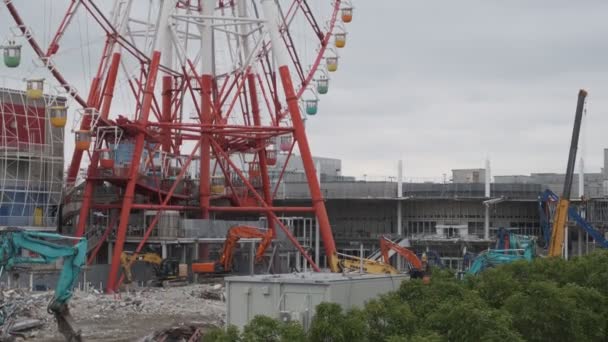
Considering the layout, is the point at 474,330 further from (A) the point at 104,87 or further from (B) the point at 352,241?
(B) the point at 352,241

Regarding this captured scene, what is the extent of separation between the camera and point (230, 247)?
6097 cm

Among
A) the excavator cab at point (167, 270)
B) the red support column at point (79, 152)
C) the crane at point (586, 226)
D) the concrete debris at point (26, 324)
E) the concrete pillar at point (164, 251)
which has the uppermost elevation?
the red support column at point (79, 152)

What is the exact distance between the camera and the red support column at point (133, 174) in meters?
56.7

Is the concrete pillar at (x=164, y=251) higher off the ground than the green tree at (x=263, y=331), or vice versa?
the concrete pillar at (x=164, y=251)

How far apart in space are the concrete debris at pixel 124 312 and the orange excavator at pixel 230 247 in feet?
5.75

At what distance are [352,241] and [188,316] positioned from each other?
47.6m

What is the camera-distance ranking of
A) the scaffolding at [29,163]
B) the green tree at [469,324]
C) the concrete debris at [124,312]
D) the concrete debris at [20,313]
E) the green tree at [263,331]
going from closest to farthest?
the green tree at [263,331] → the green tree at [469,324] → the concrete debris at [20,313] → the concrete debris at [124,312] → the scaffolding at [29,163]

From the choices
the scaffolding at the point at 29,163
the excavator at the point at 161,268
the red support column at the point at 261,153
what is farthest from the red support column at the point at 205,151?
the scaffolding at the point at 29,163

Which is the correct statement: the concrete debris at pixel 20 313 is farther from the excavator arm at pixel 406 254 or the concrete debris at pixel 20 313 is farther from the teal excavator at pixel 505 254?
the teal excavator at pixel 505 254

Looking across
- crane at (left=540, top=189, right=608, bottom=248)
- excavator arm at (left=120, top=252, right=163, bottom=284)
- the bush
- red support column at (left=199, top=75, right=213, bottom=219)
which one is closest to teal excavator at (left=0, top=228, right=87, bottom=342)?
the bush

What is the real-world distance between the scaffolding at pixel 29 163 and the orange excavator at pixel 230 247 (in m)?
10.5

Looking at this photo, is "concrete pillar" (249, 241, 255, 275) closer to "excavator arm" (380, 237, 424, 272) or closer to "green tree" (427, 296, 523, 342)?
"excavator arm" (380, 237, 424, 272)

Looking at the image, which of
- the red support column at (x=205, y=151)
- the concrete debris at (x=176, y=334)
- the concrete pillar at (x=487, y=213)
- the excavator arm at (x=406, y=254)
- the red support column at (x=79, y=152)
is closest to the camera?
the concrete debris at (x=176, y=334)

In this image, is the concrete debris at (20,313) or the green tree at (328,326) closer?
the green tree at (328,326)
